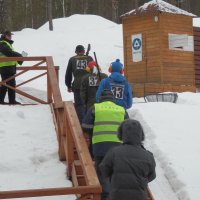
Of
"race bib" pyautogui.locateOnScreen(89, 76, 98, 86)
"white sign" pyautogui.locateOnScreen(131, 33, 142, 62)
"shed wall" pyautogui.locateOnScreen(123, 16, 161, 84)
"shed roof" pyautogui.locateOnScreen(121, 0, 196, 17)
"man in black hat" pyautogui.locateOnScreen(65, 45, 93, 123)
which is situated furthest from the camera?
"white sign" pyautogui.locateOnScreen(131, 33, 142, 62)

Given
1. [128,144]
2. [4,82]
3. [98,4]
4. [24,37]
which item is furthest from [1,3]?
[98,4]

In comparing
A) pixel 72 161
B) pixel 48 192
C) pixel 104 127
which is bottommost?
pixel 72 161

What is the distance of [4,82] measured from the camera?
9.44 m

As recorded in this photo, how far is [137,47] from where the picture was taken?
1648cm

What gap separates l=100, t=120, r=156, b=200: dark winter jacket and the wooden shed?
36.8ft

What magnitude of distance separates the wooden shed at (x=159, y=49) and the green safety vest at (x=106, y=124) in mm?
10120

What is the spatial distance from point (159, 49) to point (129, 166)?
1181 centimetres

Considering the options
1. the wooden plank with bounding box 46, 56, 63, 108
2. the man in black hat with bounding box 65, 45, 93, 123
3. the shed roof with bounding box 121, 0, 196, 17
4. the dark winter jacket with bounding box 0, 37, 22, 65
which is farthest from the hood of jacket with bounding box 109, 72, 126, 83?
the shed roof with bounding box 121, 0, 196, 17

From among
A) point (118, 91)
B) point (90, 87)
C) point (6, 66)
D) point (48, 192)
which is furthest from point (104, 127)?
point (6, 66)

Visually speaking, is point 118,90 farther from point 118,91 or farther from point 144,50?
point 144,50

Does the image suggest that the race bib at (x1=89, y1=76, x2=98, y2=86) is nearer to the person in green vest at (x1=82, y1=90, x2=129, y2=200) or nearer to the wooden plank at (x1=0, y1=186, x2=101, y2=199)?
the person in green vest at (x1=82, y1=90, x2=129, y2=200)

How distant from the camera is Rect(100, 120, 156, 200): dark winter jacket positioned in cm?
438

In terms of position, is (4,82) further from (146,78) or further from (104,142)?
(146,78)

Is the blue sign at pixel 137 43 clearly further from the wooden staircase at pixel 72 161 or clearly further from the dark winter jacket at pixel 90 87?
the dark winter jacket at pixel 90 87
